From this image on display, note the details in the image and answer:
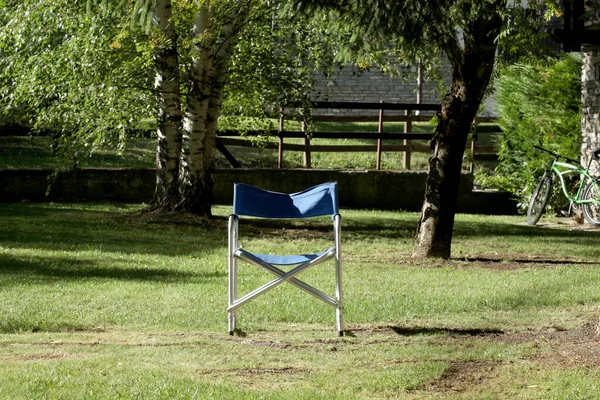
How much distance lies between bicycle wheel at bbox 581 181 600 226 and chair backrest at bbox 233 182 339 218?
8538mm

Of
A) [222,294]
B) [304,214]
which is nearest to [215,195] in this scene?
[222,294]

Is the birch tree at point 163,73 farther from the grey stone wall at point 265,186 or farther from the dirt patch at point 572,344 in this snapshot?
the dirt patch at point 572,344

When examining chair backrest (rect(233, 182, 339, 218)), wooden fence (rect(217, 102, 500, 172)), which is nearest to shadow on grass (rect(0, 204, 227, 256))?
chair backrest (rect(233, 182, 339, 218))

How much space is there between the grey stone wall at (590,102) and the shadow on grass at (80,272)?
809 cm

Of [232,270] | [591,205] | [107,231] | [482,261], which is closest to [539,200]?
[591,205]

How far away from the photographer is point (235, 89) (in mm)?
14516

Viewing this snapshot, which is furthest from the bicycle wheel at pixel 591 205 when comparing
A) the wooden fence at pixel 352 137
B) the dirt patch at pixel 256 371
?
the dirt patch at pixel 256 371

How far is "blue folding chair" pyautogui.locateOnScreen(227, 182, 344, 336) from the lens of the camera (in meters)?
6.81

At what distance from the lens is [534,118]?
17.2 m

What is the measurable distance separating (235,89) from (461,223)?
4.13 meters

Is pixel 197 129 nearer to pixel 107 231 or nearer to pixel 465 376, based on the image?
pixel 107 231

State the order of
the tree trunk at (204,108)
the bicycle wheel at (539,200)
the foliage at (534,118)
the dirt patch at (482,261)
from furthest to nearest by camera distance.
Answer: the foliage at (534,118), the bicycle wheel at (539,200), the tree trunk at (204,108), the dirt patch at (482,261)

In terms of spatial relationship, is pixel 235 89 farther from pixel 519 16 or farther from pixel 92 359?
pixel 92 359

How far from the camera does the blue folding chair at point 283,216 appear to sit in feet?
22.3
